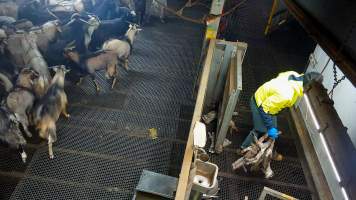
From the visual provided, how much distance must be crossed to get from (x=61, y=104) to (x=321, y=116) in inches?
185

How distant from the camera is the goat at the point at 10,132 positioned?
5.21 m

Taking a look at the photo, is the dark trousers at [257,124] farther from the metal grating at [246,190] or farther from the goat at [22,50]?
the goat at [22,50]

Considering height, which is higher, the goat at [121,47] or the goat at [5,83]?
the goat at [121,47]

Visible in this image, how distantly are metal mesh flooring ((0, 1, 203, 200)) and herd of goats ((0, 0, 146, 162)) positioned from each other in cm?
29

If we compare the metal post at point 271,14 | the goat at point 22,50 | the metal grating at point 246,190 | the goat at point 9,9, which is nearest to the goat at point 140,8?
the goat at point 9,9

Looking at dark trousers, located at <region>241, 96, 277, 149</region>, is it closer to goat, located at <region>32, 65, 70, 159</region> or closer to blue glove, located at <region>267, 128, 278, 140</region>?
blue glove, located at <region>267, 128, 278, 140</region>

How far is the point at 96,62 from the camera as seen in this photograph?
7.11 m

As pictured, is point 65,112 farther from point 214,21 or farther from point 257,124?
point 257,124

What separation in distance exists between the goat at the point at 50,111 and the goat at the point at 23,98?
17 cm

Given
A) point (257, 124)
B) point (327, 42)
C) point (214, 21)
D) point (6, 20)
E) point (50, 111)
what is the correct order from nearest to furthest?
point (327, 42), point (50, 111), point (257, 124), point (214, 21), point (6, 20)

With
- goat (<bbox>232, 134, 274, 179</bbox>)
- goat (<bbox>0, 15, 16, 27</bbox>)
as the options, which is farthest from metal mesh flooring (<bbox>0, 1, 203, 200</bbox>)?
goat (<bbox>0, 15, 16, 27</bbox>)

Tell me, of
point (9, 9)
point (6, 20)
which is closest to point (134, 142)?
point (6, 20)

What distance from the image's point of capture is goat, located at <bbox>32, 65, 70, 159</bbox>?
546 cm

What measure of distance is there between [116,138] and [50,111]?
126 cm
